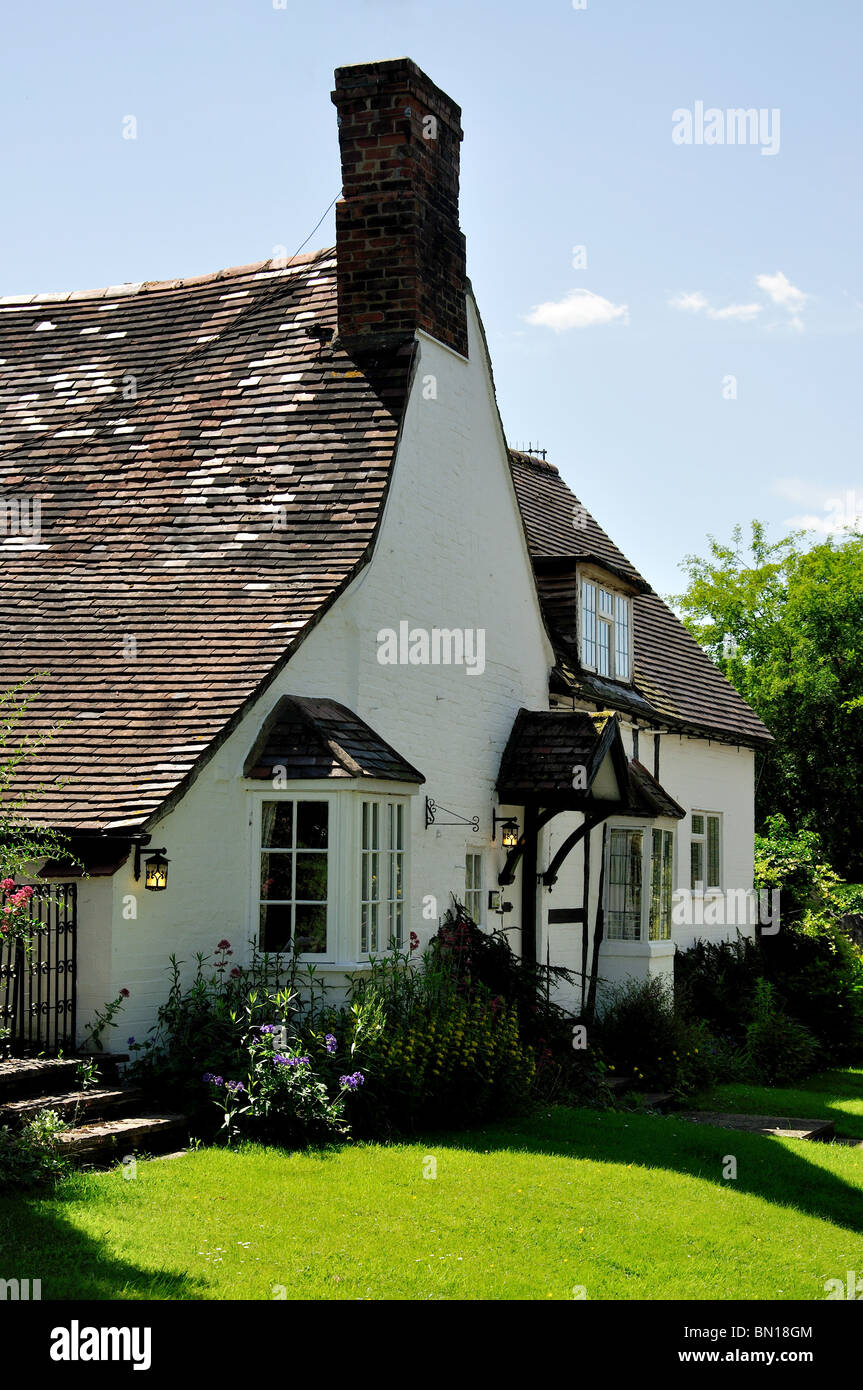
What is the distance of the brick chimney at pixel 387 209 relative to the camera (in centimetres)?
1384

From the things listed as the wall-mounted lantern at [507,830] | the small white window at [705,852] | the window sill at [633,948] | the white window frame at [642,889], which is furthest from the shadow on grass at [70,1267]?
the small white window at [705,852]

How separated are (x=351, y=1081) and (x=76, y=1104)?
1886 mm

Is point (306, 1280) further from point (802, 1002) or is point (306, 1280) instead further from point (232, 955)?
point (802, 1002)

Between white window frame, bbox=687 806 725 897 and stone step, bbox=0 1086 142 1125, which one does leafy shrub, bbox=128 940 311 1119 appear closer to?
stone step, bbox=0 1086 142 1125

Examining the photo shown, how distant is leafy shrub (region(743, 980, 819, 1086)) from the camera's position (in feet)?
58.0

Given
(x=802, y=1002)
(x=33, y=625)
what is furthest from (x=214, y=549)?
(x=802, y=1002)

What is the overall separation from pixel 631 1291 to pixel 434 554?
26.7ft

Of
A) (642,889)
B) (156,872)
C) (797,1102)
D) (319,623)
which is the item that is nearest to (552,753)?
(642,889)

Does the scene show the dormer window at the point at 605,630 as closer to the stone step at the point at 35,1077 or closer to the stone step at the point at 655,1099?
the stone step at the point at 655,1099

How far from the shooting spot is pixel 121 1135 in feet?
29.3

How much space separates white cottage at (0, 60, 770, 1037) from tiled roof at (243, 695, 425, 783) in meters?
0.03

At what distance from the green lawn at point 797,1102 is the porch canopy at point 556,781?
1909mm

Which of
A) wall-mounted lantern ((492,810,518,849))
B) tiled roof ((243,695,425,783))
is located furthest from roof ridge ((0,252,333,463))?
wall-mounted lantern ((492,810,518,849))
